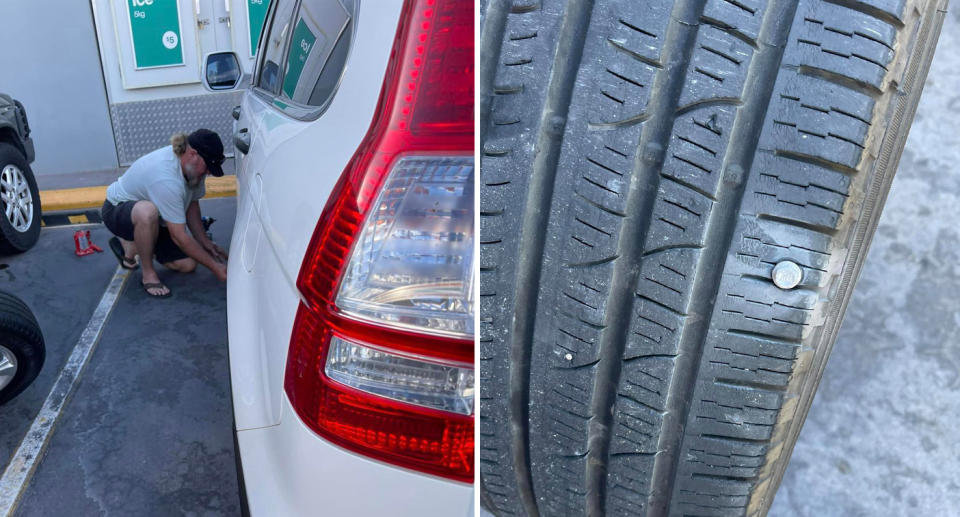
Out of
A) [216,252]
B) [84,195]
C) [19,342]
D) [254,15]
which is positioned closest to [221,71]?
[19,342]

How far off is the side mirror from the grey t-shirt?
964 mm

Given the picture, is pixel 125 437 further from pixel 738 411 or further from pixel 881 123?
pixel 881 123

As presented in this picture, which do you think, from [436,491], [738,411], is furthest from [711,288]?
[436,491]

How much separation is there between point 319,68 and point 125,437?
1948mm

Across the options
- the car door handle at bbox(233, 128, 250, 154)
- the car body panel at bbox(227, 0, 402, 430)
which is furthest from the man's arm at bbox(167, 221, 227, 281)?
the car body panel at bbox(227, 0, 402, 430)

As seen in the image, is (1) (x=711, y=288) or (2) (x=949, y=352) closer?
(1) (x=711, y=288)

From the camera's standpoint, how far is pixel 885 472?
74.7 inches

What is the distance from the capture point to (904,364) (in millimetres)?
1978

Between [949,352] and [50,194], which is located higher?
[949,352]

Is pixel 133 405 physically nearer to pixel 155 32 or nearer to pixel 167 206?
pixel 167 206

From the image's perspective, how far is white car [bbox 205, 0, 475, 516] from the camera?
3.01 feet

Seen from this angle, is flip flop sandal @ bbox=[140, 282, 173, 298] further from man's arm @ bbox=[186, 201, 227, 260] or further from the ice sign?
the ice sign

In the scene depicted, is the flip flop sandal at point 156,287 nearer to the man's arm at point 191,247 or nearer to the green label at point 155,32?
the man's arm at point 191,247

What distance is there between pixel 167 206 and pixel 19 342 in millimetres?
1316
